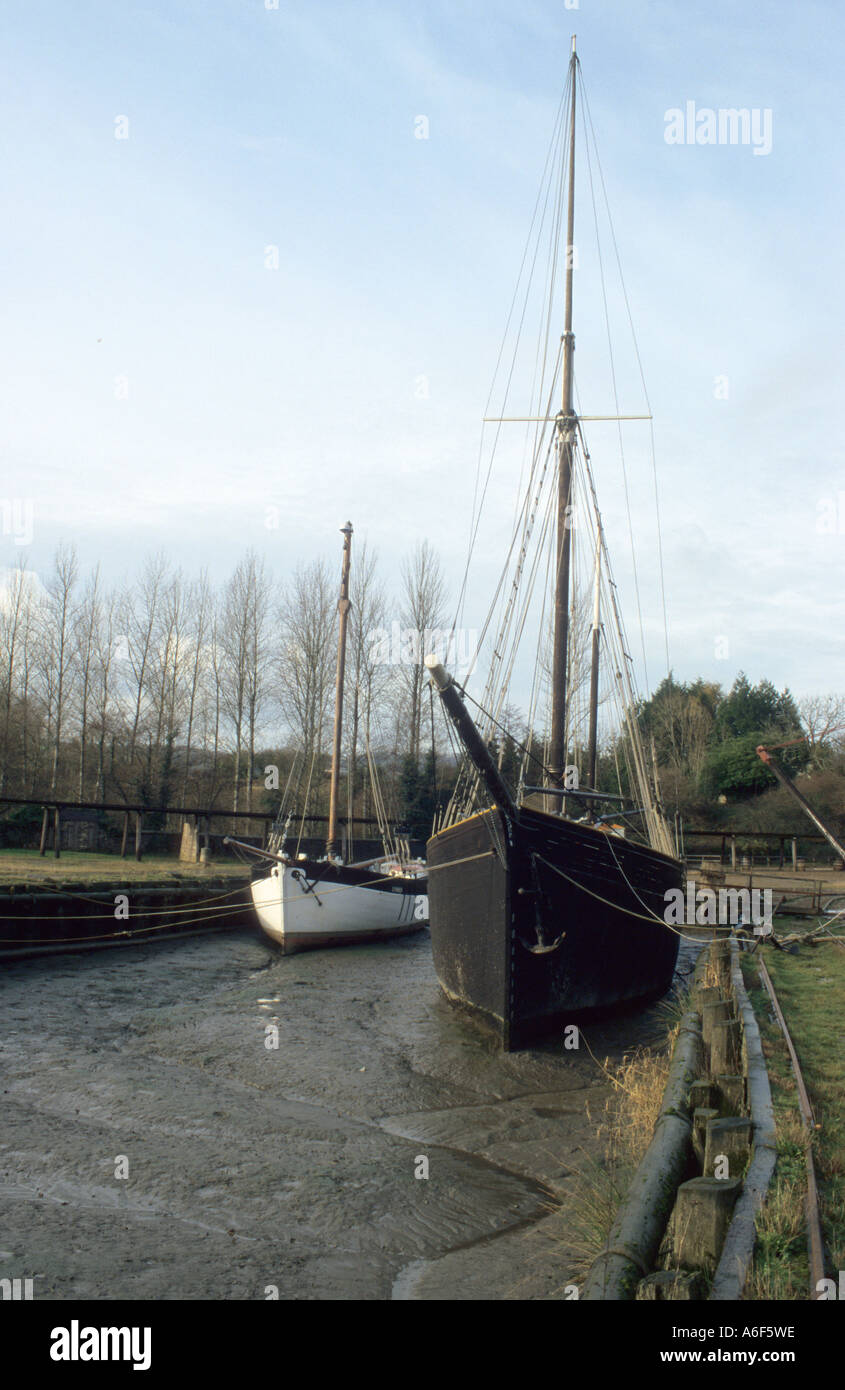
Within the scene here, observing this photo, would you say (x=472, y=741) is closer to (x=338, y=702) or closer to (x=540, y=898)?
(x=540, y=898)

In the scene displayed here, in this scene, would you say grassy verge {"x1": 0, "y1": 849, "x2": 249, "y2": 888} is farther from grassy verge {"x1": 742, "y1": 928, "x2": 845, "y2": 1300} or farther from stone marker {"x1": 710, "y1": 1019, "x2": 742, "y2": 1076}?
stone marker {"x1": 710, "y1": 1019, "x2": 742, "y2": 1076}

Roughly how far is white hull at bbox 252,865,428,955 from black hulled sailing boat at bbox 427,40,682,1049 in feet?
20.8

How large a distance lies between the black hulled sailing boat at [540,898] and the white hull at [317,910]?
634 centimetres

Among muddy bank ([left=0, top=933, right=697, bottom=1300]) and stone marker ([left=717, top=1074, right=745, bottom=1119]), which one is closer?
muddy bank ([left=0, top=933, right=697, bottom=1300])

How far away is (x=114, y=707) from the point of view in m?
39.6

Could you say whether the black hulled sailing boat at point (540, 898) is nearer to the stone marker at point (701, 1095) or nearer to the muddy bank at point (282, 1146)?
the muddy bank at point (282, 1146)

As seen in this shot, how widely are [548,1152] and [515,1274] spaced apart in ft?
7.57

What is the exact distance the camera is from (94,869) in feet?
74.1

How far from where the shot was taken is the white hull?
1900 centimetres

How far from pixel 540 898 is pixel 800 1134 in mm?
5241

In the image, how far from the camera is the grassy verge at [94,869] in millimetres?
18609

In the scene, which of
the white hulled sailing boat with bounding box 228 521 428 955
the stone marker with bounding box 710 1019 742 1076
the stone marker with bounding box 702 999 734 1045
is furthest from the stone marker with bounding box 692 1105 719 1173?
the white hulled sailing boat with bounding box 228 521 428 955

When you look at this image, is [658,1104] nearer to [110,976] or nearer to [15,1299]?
[15,1299]
